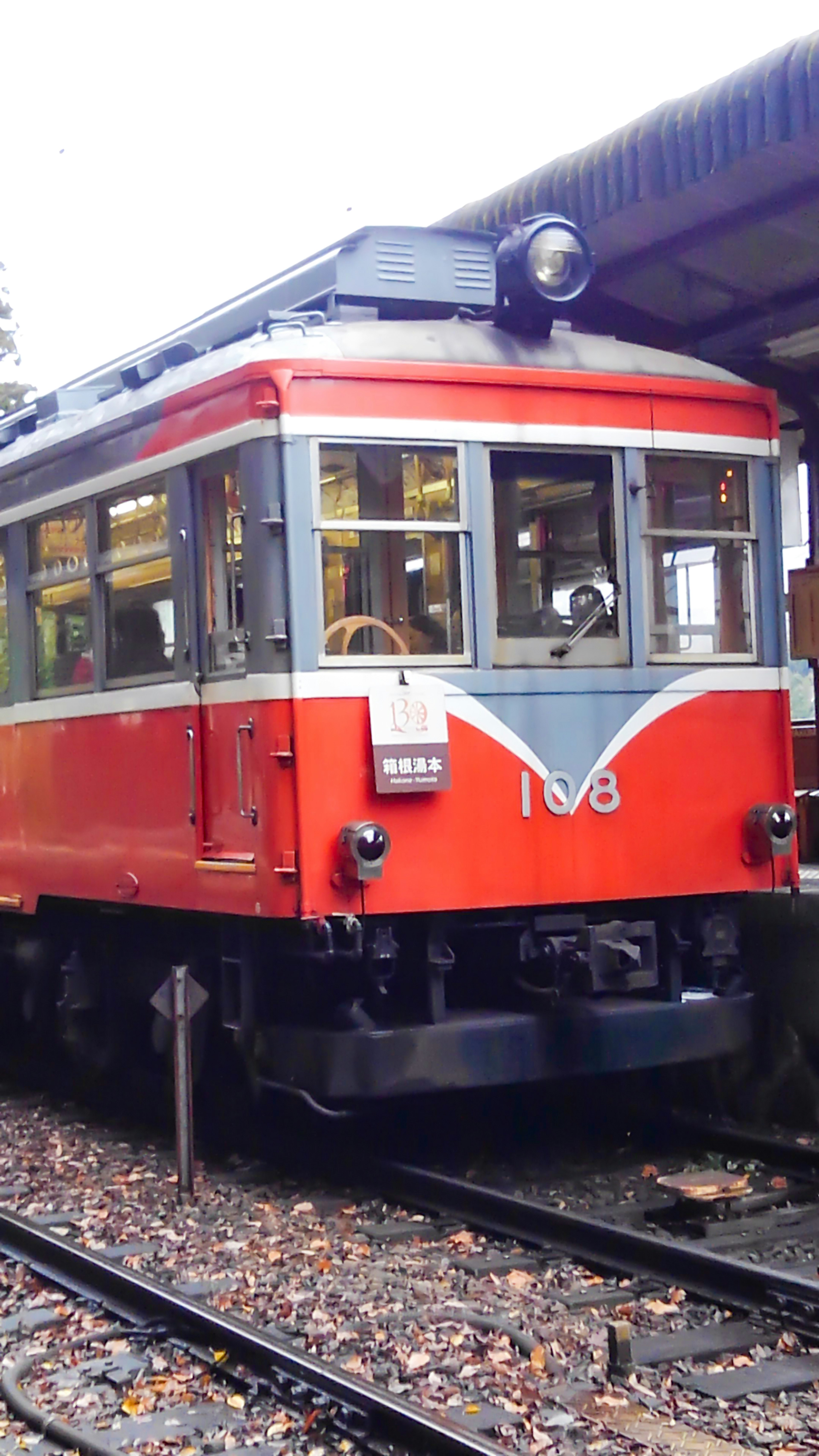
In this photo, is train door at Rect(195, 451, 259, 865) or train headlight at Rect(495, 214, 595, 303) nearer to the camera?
train door at Rect(195, 451, 259, 865)

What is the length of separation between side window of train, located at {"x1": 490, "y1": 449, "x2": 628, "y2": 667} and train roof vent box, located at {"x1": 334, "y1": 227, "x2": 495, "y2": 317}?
0.94 meters

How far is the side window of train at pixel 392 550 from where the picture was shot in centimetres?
679

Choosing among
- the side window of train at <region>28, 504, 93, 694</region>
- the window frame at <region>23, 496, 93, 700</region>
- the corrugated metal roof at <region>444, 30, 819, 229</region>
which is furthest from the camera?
the side window of train at <region>28, 504, 93, 694</region>

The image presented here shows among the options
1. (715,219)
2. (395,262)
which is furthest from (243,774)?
(715,219)

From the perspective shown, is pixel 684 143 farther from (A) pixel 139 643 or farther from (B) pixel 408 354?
(A) pixel 139 643

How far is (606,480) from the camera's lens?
288 inches

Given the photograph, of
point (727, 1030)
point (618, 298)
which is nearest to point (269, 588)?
point (727, 1030)

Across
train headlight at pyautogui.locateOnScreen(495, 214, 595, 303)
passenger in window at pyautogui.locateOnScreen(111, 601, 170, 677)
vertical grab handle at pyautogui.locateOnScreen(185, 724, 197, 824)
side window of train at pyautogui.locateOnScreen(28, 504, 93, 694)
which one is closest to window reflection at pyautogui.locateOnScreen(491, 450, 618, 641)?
train headlight at pyautogui.locateOnScreen(495, 214, 595, 303)

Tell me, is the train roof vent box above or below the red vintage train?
above

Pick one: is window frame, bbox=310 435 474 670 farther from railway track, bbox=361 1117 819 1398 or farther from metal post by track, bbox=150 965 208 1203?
railway track, bbox=361 1117 819 1398

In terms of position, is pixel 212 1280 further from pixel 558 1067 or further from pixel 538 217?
pixel 538 217

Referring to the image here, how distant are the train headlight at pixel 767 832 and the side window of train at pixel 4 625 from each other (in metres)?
3.81

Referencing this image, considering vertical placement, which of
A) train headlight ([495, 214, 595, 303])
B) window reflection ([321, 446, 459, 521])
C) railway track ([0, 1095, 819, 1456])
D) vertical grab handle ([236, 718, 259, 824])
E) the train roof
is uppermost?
A: train headlight ([495, 214, 595, 303])

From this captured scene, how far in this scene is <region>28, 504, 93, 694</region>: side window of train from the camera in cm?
810
